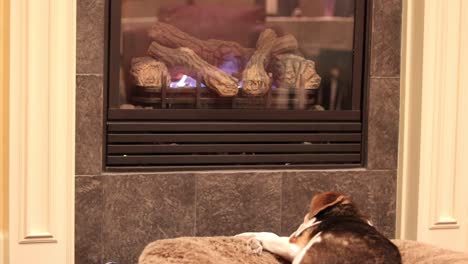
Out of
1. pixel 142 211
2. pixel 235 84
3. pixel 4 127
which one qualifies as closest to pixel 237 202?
pixel 142 211

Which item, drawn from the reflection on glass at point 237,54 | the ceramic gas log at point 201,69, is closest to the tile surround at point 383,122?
the reflection on glass at point 237,54

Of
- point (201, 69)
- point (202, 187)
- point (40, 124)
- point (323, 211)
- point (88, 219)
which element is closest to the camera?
point (323, 211)

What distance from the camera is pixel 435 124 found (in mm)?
3678

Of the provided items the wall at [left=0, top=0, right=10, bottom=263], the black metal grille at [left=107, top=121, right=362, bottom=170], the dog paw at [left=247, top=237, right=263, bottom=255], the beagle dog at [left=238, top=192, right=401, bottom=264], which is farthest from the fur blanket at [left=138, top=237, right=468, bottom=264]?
the wall at [left=0, top=0, right=10, bottom=263]

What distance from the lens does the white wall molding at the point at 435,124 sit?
3656 millimetres

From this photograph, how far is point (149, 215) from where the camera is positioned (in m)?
3.50

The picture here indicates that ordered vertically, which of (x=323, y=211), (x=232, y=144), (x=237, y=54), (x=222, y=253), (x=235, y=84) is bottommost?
(x=222, y=253)

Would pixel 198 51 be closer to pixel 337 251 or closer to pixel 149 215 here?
pixel 149 215

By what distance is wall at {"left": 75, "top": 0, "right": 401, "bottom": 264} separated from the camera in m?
3.42

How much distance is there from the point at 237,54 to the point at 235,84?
0.12 metres

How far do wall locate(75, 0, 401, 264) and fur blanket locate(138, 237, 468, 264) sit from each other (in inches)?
17.4

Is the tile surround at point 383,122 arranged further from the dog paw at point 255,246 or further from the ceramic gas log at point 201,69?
the dog paw at point 255,246

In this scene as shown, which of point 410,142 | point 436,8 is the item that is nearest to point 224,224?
point 410,142

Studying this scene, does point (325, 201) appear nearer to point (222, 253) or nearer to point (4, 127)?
point (222, 253)
